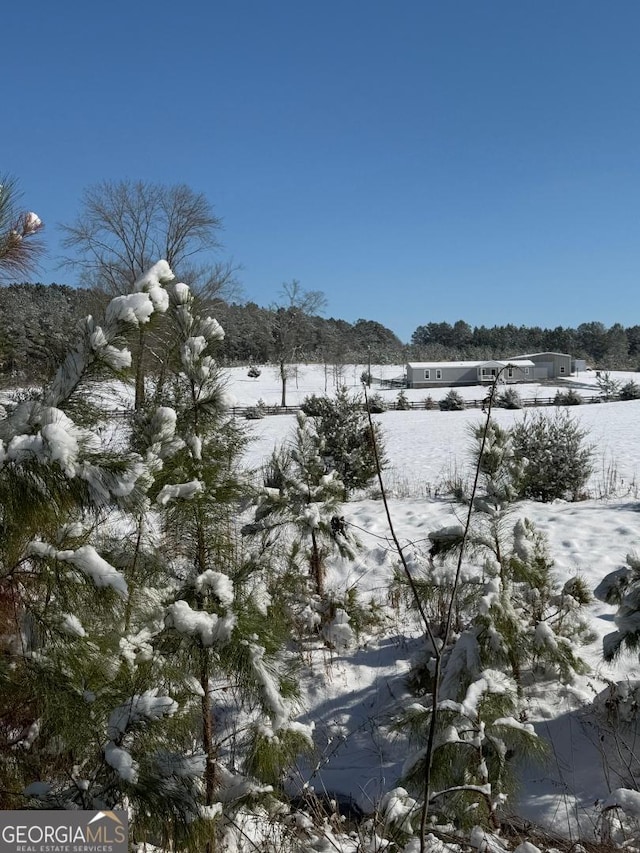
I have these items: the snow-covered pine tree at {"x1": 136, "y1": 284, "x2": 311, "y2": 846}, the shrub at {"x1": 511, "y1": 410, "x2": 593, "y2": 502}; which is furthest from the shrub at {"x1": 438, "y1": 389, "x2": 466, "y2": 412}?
the snow-covered pine tree at {"x1": 136, "y1": 284, "x2": 311, "y2": 846}

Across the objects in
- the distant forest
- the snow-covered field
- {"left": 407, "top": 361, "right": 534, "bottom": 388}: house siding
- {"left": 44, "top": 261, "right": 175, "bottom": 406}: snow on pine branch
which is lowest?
the snow-covered field

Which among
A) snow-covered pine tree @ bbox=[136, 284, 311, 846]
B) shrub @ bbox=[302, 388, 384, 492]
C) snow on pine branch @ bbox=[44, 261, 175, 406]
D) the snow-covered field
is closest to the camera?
snow on pine branch @ bbox=[44, 261, 175, 406]

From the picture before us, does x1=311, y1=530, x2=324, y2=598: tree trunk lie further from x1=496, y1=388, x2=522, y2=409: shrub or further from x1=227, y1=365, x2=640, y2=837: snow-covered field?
x1=496, y1=388, x2=522, y2=409: shrub

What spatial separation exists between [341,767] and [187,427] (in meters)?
2.96

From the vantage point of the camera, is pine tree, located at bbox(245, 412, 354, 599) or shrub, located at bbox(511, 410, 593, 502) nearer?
pine tree, located at bbox(245, 412, 354, 599)

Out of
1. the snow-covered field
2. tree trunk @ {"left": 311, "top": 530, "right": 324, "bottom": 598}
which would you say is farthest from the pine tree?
the snow-covered field

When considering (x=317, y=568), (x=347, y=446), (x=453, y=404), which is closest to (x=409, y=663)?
(x=317, y=568)

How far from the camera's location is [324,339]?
7556 cm

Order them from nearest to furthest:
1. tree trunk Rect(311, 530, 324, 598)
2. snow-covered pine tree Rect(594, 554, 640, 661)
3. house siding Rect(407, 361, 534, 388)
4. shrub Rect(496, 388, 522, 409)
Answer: snow-covered pine tree Rect(594, 554, 640, 661)
tree trunk Rect(311, 530, 324, 598)
shrub Rect(496, 388, 522, 409)
house siding Rect(407, 361, 534, 388)

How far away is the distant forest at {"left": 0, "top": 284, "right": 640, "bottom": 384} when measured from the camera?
104 inches

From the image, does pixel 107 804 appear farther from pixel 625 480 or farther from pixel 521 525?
pixel 625 480

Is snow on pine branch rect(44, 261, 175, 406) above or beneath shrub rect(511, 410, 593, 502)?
above

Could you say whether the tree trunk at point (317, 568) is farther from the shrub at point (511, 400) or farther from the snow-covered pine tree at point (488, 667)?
the shrub at point (511, 400)

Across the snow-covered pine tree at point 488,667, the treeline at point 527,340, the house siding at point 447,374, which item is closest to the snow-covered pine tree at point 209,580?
the snow-covered pine tree at point 488,667
